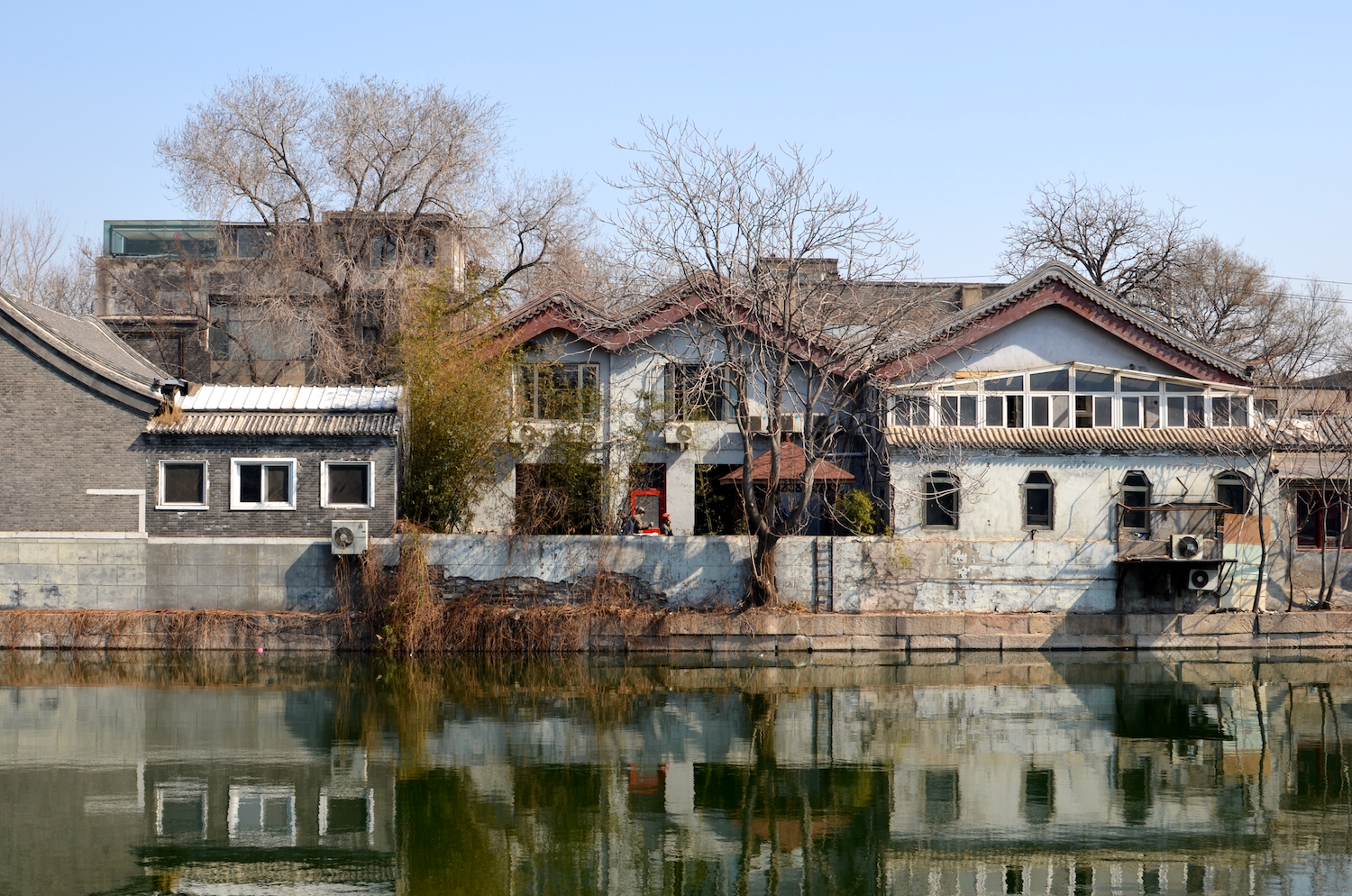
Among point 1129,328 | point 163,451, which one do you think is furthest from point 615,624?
point 1129,328

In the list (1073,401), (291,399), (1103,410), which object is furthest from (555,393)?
(1103,410)

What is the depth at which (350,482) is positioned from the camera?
23.3m

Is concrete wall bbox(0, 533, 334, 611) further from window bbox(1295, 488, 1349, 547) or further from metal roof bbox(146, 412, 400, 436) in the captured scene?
window bbox(1295, 488, 1349, 547)

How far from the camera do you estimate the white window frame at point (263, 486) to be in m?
23.1

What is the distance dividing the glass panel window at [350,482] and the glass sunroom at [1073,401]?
10964mm

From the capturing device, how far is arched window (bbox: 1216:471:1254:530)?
993 inches

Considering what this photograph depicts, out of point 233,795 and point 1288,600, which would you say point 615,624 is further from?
point 1288,600

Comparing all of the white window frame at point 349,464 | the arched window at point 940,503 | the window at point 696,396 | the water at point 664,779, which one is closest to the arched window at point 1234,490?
the water at point 664,779

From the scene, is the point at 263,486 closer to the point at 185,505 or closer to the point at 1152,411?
the point at 185,505

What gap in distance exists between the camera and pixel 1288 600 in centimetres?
2478

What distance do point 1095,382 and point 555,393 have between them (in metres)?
11.7

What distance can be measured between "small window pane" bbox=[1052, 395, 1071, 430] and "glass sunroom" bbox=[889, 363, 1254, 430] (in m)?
0.02

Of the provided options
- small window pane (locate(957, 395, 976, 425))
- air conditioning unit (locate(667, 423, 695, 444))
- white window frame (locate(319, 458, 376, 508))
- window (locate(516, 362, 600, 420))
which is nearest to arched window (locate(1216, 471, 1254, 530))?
small window pane (locate(957, 395, 976, 425))

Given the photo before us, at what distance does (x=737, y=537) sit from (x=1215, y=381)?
11.5 meters
